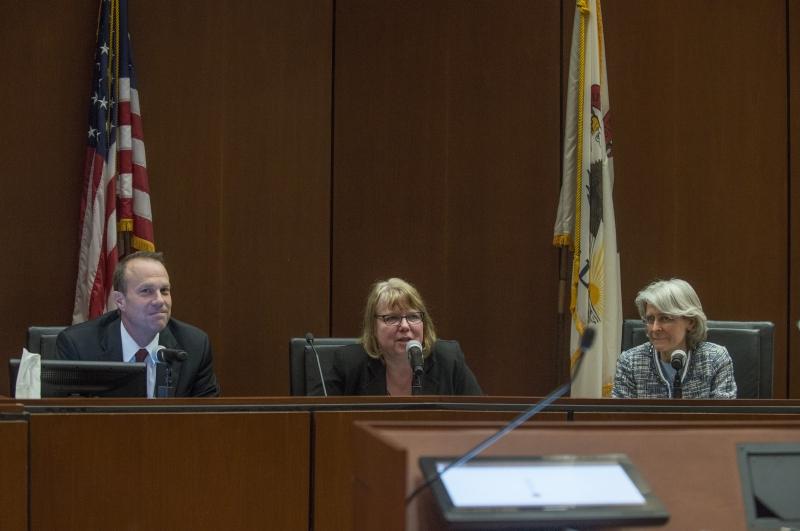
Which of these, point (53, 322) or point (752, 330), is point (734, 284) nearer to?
point (752, 330)

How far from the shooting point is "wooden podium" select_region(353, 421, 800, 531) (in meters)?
1.84

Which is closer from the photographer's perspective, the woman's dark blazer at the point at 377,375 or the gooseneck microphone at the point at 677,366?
the gooseneck microphone at the point at 677,366

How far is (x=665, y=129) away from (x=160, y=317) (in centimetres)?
304

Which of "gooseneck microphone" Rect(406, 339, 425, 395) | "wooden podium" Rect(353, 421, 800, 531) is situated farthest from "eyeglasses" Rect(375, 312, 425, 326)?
"wooden podium" Rect(353, 421, 800, 531)

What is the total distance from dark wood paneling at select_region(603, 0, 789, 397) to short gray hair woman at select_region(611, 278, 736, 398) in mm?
1464

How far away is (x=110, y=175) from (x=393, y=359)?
1.78 m

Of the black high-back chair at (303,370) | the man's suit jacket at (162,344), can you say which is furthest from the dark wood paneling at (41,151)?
the black high-back chair at (303,370)

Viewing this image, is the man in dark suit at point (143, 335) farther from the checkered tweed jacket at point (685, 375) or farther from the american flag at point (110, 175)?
the checkered tweed jacket at point (685, 375)

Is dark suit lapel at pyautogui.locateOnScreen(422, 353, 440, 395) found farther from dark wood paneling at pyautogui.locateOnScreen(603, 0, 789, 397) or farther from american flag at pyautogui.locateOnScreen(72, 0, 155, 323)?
dark wood paneling at pyautogui.locateOnScreen(603, 0, 789, 397)

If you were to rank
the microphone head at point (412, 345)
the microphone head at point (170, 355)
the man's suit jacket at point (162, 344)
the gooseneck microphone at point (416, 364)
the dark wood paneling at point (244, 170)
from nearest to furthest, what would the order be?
the microphone head at point (170, 355), the gooseneck microphone at point (416, 364), the microphone head at point (412, 345), the man's suit jacket at point (162, 344), the dark wood paneling at point (244, 170)

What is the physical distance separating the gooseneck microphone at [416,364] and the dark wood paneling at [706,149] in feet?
7.86

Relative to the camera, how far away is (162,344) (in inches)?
167

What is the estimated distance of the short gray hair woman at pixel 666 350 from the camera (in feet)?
14.4

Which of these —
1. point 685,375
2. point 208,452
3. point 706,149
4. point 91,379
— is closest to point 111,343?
point 91,379
